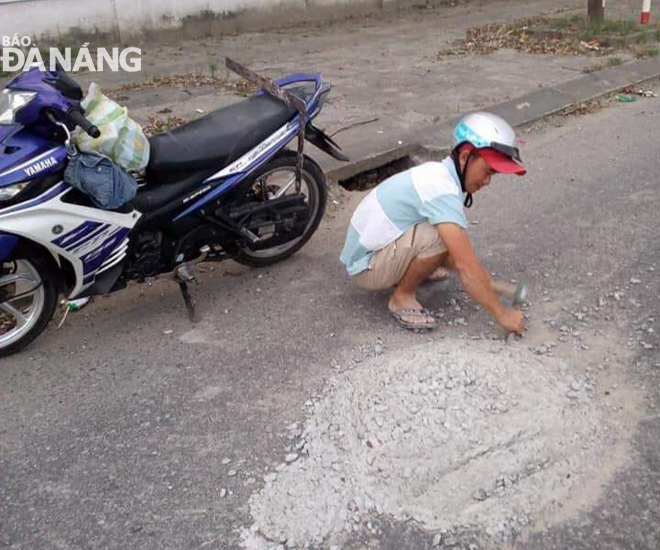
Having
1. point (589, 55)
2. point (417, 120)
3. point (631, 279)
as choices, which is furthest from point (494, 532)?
point (589, 55)

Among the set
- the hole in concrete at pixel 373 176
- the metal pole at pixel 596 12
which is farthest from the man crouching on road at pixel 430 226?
the metal pole at pixel 596 12

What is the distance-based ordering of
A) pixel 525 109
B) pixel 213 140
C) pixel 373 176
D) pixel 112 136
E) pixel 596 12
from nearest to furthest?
pixel 112 136 → pixel 213 140 → pixel 373 176 → pixel 525 109 → pixel 596 12

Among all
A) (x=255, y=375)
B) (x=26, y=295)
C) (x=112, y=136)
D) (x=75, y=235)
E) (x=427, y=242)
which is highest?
(x=112, y=136)

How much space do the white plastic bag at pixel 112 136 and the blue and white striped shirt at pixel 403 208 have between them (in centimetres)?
107

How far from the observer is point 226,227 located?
3.94 m

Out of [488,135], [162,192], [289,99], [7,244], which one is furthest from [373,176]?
[7,244]

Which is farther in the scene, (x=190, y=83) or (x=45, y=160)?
(x=190, y=83)

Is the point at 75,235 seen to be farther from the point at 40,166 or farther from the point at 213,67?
the point at 213,67

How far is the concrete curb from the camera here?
18.7 feet

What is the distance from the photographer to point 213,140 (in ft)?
12.4

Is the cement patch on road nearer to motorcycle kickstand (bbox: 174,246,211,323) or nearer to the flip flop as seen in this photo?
the flip flop

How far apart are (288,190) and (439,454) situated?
2.09 meters

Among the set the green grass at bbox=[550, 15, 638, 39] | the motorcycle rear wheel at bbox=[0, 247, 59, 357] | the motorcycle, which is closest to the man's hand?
the motorcycle

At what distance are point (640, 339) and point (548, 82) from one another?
486 cm
